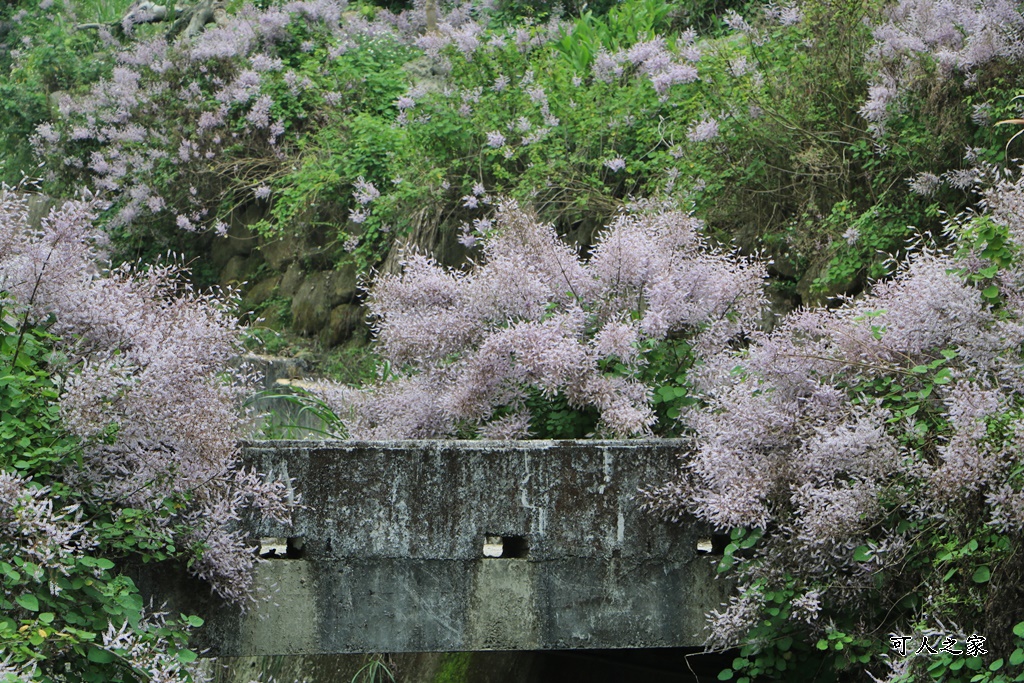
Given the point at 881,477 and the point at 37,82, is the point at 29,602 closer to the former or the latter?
the point at 881,477

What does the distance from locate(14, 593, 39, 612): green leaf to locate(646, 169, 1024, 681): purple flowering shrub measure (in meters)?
2.36

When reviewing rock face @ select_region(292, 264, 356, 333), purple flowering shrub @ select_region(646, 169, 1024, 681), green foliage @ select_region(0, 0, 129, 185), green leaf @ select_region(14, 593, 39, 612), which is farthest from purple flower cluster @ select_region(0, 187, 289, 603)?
green foliage @ select_region(0, 0, 129, 185)

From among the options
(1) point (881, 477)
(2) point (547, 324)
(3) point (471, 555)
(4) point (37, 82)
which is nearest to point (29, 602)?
(3) point (471, 555)

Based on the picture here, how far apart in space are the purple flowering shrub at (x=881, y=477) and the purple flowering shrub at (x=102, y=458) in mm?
1806

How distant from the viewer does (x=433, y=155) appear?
8.84m

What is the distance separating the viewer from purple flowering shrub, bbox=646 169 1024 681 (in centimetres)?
389

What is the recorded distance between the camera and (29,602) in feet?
12.0

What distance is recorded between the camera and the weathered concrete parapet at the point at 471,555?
459 centimetres

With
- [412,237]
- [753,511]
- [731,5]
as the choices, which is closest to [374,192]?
[412,237]

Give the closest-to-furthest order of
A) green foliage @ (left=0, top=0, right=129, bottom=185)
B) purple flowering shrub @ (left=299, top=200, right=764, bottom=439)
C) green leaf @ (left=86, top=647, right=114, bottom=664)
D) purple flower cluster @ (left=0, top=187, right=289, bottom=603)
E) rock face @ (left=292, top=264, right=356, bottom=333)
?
green leaf @ (left=86, top=647, right=114, bottom=664) < purple flower cluster @ (left=0, top=187, right=289, bottom=603) < purple flowering shrub @ (left=299, top=200, right=764, bottom=439) < rock face @ (left=292, top=264, right=356, bottom=333) < green foliage @ (left=0, top=0, right=129, bottom=185)

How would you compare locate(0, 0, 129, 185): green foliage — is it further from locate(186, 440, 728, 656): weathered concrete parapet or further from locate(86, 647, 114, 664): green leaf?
locate(86, 647, 114, 664): green leaf

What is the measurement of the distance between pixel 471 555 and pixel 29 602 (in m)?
1.72

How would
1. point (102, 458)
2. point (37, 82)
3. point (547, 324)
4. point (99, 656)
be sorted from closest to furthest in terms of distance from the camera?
point (99, 656)
point (102, 458)
point (547, 324)
point (37, 82)

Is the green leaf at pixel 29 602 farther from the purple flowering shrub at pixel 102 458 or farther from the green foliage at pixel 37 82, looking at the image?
the green foliage at pixel 37 82
